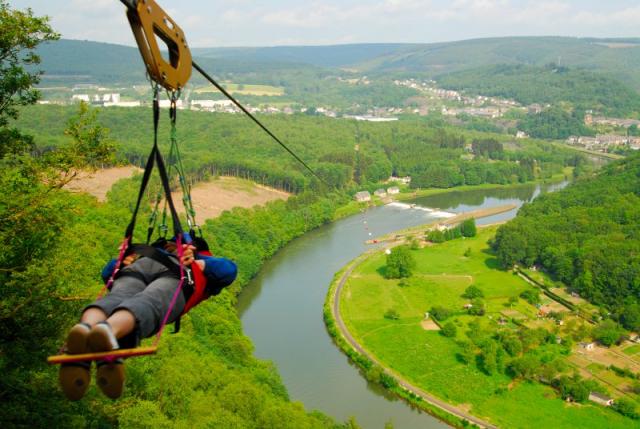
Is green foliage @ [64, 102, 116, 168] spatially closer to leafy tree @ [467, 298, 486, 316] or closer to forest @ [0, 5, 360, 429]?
forest @ [0, 5, 360, 429]

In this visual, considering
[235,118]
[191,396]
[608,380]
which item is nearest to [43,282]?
[191,396]

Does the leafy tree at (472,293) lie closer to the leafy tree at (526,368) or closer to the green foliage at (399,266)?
the green foliage at (399,266)

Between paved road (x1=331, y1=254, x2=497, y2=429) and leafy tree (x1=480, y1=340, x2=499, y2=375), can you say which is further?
leafy tree (x1=480, y1=340, x2=499, y2=375)

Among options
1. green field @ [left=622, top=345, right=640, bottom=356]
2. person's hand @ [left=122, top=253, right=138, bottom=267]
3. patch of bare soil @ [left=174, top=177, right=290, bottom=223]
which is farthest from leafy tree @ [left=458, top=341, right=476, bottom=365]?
patch of bare soil @ [left=174, top=177, right=290, bottom=223]

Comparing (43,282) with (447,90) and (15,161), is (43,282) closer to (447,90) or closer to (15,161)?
(15,161)

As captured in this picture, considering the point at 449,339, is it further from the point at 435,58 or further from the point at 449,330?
the point at 435,58

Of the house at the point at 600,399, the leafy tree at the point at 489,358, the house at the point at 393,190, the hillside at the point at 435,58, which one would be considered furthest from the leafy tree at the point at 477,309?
the hillside at the point at 435,58
